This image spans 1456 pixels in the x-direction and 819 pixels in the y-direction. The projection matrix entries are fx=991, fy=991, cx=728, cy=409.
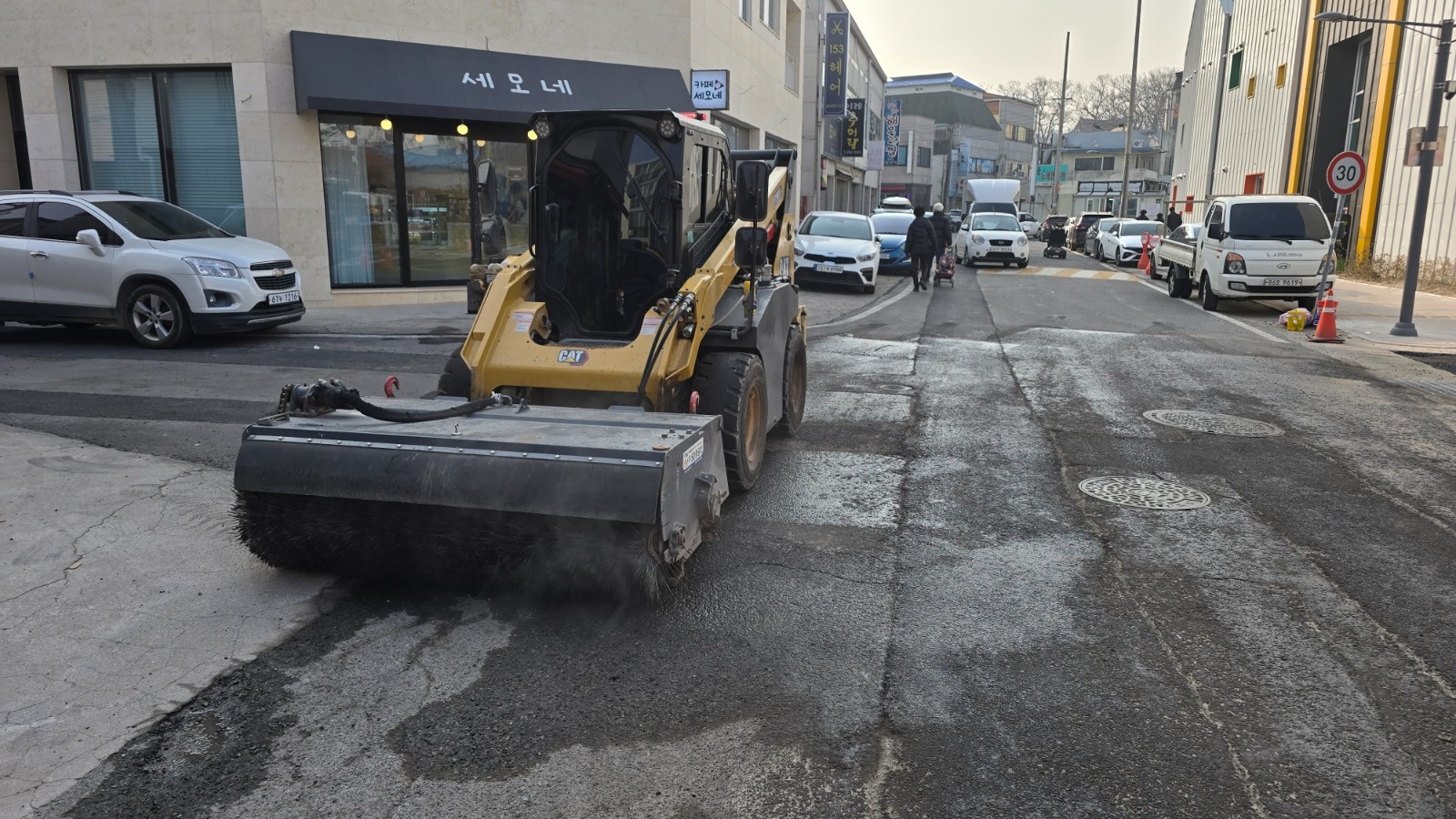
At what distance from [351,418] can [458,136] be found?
14.1 m

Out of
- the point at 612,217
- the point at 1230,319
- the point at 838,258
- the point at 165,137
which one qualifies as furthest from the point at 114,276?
the point at 1230,319

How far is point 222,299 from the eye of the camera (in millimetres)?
12031

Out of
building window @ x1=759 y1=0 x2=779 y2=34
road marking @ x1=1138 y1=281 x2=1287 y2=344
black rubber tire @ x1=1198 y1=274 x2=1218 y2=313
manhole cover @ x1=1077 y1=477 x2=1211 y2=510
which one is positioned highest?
building window @ x1=759 y1=0 x2=779 y2=34

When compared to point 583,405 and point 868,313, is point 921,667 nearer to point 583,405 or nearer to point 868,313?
point 583,405

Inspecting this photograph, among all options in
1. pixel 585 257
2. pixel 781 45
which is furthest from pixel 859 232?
pixel 585 257

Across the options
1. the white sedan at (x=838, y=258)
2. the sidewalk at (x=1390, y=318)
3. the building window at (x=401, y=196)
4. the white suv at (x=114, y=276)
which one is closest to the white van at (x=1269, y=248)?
the sidewalk at (x=1390, y=318)

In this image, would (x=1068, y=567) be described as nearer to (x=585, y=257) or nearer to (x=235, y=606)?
(x=585, y=257)

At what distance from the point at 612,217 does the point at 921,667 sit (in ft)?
11.7

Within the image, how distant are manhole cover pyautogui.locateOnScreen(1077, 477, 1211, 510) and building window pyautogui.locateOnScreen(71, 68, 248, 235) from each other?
14666 mm

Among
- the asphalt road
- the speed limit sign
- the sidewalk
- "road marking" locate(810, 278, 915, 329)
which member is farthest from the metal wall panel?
the asphalt road

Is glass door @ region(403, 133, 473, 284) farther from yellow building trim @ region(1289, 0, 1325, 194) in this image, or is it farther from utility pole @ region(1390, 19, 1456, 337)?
yellow building trim @ region(1289, 0, 1325, 194)

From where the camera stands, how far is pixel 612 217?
6.38m

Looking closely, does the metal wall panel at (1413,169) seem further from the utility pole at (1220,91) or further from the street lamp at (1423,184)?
the utility pole at (1220,91)

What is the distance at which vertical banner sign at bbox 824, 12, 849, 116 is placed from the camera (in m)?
40.2
